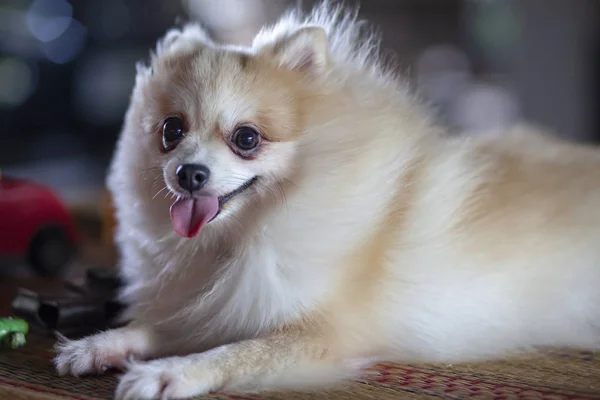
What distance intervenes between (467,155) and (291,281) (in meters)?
0.56

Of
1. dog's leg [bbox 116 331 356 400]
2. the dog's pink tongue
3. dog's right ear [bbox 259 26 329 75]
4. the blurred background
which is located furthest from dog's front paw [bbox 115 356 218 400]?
the blurred background

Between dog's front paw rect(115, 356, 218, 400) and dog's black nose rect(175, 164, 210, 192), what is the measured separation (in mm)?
333

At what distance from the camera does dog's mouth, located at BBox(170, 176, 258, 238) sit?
1313 millimetres

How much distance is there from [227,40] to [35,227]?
1655mm

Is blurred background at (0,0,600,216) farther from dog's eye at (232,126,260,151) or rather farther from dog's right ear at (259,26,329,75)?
dog's eye at (232,126,260,151)

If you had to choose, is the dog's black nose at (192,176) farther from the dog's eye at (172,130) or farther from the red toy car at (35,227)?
the red toy car at (35,227)

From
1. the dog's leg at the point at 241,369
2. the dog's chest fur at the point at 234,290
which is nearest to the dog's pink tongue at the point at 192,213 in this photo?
the dog's chest fur at the point at 234,290

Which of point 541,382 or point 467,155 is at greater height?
point 467,155

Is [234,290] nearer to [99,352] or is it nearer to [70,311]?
[99,352]

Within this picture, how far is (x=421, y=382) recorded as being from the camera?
52.1 inches

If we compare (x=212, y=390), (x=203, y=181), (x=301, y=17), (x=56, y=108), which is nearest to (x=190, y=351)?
(x=212, y=390)

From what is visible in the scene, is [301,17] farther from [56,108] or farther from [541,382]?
[56,108]

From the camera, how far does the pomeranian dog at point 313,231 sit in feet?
4.38

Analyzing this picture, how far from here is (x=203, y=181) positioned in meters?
1.28
